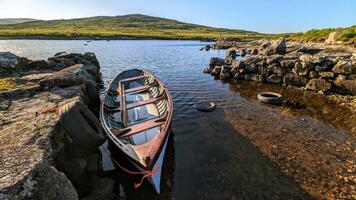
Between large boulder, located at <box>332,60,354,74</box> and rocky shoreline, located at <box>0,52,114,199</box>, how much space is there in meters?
24.0

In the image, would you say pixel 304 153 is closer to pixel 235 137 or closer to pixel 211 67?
pixel 235 137

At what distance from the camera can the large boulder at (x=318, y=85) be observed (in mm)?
23250

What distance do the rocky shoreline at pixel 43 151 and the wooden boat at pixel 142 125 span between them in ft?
5.64

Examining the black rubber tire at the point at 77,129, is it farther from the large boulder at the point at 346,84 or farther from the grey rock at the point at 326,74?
the grey rock at the point at 326,74

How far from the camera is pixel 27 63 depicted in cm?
2397

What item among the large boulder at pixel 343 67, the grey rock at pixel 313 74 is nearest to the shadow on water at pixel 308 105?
the grey rock at pixel 313 74

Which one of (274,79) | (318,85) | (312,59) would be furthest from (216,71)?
(318,85)

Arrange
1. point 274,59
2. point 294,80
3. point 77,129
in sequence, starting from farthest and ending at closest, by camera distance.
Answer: point 274,59 → point 294,80 → point 77,129

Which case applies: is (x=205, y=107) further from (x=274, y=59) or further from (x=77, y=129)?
(x=274, y=59)

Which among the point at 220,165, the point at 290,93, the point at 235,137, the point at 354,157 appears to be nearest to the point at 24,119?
the point at 220,165

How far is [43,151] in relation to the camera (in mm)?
7160

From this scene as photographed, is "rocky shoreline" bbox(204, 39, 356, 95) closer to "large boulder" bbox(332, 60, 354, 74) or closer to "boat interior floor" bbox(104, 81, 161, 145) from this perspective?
"large boulder" bbox(332, 60, 354, 74)

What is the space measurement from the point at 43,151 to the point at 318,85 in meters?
25.9

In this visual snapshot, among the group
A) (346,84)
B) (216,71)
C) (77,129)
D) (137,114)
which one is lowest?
(137,114)
